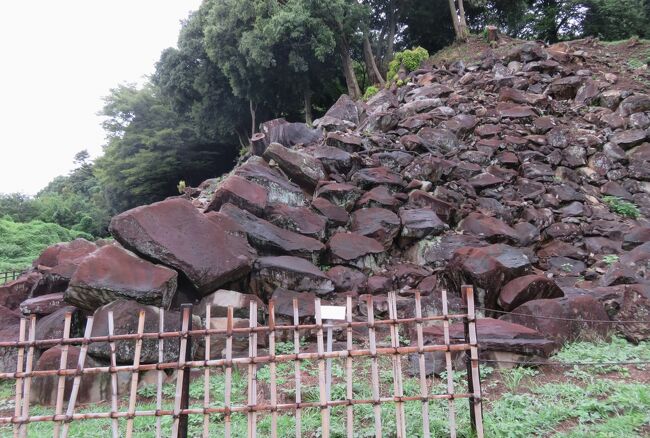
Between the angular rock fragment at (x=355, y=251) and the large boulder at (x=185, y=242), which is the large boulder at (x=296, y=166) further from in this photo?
the large boulder at (x=185, y=242)

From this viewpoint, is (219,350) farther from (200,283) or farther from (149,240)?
(149,240)

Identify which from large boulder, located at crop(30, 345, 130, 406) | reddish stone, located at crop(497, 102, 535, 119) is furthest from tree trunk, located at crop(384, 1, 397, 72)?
large boulder, located at crop(30, 345, 130, 406)

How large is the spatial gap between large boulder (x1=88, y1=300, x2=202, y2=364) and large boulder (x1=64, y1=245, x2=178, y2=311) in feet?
0.46

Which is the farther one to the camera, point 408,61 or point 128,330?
point 408,61

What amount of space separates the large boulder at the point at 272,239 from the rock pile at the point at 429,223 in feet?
0.09

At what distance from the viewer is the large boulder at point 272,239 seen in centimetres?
732

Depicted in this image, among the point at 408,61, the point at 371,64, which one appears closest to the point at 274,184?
the point at 408,61

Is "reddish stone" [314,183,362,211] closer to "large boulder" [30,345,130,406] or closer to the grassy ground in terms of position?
the grassy ground

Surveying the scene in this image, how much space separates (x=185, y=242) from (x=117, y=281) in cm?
103

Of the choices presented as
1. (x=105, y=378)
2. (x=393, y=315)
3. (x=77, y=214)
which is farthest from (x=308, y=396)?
(x=77, y=214)

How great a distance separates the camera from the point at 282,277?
6.78 meters

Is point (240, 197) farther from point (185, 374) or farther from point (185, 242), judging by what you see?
point (185, 374)

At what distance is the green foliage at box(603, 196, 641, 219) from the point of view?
10.4 m

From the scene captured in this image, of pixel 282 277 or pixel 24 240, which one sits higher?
pixel 282 277
